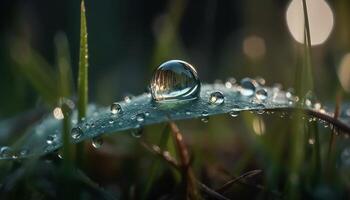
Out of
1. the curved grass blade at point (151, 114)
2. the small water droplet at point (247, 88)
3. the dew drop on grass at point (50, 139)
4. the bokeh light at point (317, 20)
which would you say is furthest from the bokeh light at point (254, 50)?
the dew drop on grass at point (50, 139)

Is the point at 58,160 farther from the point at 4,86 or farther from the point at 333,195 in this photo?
the point at 4,86

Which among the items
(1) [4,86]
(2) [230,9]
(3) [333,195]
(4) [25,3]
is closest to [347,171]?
(3) [333,195]

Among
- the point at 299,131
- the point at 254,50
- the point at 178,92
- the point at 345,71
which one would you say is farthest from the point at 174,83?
the point at 254,50

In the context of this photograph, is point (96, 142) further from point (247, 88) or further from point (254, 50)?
point (254, 50)

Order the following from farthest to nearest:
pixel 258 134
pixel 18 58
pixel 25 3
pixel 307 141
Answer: pixel 25 3 → pixel 18 58 → pixel 258 134 → pixel 307 141

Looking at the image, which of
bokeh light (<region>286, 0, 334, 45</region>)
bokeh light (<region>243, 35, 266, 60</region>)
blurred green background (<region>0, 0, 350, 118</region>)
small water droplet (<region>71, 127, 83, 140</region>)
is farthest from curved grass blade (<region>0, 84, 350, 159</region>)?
bokeh light (<region>286, 0, 334, 45</region>)

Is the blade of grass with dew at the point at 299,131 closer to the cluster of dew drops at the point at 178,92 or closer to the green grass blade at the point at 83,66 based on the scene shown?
the cluster of dew drops at the point at 178,92
